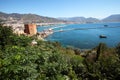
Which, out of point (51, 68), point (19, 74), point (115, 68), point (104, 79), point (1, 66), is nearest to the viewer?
point (19, 74)

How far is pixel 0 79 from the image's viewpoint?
12109 millimetres

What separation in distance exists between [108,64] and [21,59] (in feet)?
33.8

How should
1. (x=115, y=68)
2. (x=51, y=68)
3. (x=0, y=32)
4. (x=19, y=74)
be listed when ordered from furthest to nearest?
(x=0, y=32) < (x=115, y=68) < (x=51, y=68) < (x=19, y=74)

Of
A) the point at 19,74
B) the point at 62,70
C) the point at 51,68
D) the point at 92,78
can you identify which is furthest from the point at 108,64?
the point at 19,74

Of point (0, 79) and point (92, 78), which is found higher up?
point (0, 79)

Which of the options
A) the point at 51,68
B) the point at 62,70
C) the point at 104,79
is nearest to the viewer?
the point at 51,68

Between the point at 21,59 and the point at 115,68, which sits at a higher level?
the point at 21,59

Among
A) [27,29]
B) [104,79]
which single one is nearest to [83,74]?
[104,79]

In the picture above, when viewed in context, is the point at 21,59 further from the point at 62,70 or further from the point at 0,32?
the point at 0,32

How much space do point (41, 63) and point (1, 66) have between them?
4403 millimetres

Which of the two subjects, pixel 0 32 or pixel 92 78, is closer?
pixel 92 78

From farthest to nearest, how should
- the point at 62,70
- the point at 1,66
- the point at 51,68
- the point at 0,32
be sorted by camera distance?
1. the point at 0,32
2. the point at 62,70
3. the point at 51,68
4. the point at 1,66

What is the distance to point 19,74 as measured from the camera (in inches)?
461

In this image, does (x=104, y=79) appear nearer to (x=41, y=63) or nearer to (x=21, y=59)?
(x=41, y=63)
